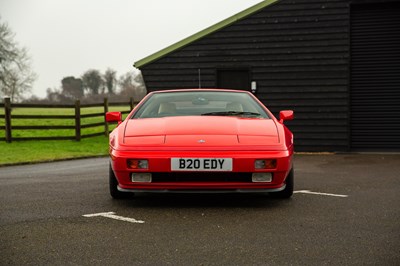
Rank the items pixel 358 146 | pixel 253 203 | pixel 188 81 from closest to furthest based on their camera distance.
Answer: pixel 253 203, pixel 358 146, pixel 188 81

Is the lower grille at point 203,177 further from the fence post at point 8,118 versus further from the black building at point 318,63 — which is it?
the fence post at point 8,118

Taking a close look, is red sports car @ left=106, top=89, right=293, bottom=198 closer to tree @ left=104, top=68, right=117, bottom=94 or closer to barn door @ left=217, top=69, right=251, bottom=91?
barn door @ left=217, top=69, right=251, bottom=91

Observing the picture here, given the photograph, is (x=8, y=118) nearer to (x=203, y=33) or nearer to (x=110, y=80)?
(x=203, y=33)

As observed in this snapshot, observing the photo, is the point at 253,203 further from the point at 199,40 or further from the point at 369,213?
the point at 199,40

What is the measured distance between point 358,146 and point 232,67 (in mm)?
3827

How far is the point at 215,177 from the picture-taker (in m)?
4.52

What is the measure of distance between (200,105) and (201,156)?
1.30m

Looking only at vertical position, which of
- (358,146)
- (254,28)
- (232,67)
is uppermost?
(254,28)

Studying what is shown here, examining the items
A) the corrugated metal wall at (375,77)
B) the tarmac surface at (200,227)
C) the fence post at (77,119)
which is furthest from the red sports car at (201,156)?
the fence post at (77,119)

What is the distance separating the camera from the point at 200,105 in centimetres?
566

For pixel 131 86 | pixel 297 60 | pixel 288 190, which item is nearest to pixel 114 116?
pixel 288 190

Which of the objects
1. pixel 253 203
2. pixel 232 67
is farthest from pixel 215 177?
pixel 232 67

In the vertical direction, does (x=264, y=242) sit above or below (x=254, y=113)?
below

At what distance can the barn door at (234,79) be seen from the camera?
1355 cm
